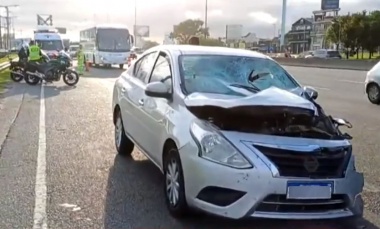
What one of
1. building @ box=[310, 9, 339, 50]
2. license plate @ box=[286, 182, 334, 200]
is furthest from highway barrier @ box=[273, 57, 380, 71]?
building @ box=[310, 9, 339, 50]

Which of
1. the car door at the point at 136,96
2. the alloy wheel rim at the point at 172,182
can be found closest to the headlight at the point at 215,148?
the alloy wheel rim at the point at 172,182

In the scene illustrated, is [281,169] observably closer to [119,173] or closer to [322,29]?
[119,173]

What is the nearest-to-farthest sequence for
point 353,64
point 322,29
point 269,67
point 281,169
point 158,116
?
point 281,169, point 158,116, point 269,67, point 353,64, point 322,29

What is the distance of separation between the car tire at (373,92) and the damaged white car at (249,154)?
34.6 ft

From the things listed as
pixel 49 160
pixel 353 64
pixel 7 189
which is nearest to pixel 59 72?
pixel 49 160

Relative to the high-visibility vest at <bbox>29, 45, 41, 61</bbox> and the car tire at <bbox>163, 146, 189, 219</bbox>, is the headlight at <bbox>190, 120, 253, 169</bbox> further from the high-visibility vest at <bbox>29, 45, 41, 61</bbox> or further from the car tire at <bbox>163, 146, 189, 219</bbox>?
the high-visibility vest at <bbox>29, 45, 41, 61</bbox>

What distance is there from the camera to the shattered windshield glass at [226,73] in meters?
5.81

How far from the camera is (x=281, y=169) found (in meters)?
4.43

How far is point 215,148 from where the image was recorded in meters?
4.60

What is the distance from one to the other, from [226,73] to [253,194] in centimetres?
200

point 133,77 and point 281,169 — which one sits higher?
point 133,77

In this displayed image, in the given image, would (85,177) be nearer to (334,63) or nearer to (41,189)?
(41,189)

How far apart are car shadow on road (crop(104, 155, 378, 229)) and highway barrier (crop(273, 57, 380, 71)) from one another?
3384 centimetres

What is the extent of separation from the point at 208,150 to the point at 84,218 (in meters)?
1.39
